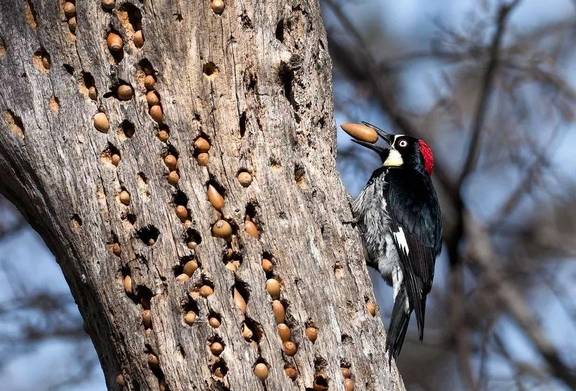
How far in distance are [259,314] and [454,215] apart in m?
4.00

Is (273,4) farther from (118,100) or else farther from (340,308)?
(340,308)

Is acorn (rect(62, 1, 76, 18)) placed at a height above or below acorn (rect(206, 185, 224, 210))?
above

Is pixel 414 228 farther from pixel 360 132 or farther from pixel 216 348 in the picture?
pixel 216 348

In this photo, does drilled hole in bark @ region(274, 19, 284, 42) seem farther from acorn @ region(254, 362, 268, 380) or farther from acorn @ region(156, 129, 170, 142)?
acorn @ region(254, 362, 268, 380)

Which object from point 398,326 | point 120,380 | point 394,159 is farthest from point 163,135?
point 394,159

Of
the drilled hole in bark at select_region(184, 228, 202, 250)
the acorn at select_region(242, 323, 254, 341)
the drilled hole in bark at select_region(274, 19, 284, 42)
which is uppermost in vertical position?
the drilled hole in bark at select_region(274, 19, 284, 42)

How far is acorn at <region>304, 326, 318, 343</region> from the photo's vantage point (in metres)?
3.16

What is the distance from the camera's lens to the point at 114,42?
312 cm

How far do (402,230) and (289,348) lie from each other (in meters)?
1.89

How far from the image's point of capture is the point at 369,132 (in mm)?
4887

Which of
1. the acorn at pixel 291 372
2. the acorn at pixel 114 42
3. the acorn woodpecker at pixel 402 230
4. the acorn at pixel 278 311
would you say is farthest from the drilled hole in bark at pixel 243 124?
the acorn woodpecker at pixel 402 230

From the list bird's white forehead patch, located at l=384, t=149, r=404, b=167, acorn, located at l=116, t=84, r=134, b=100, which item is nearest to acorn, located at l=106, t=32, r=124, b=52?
acorn, located at l=116, t=84, r=134, b=100

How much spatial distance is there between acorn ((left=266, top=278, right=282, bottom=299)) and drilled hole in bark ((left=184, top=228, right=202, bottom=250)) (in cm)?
27

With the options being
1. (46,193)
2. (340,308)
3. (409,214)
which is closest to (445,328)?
(409,214)
